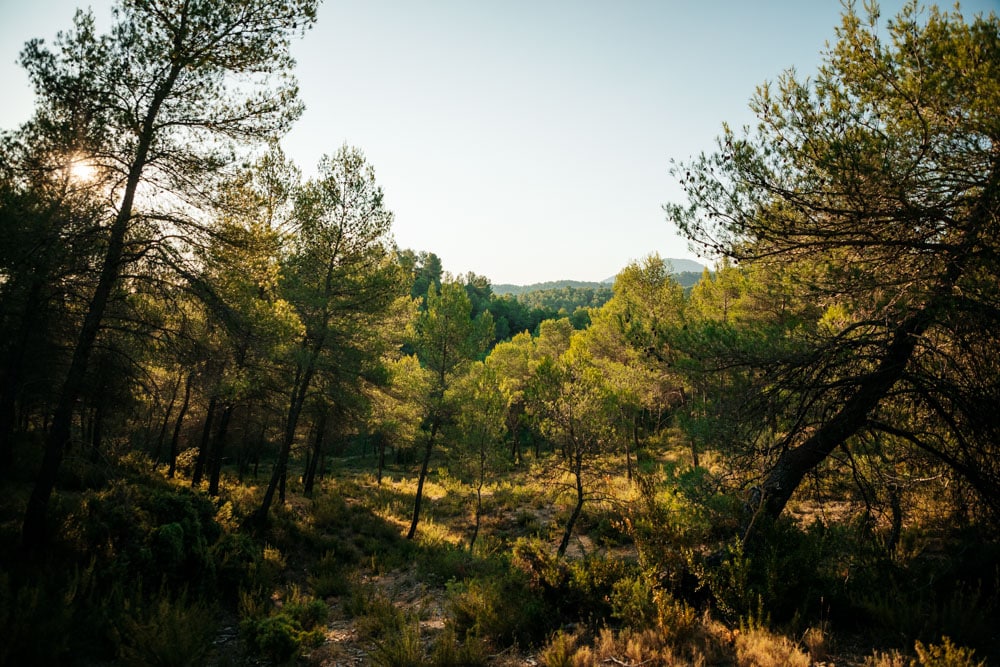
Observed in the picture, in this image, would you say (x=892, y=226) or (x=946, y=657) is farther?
(x=892, y=226)

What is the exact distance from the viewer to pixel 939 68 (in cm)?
496

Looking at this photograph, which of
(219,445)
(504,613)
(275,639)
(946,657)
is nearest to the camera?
(946,657)

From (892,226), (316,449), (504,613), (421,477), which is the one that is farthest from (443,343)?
(892,226)

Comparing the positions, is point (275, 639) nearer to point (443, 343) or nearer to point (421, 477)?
point (421, 477)

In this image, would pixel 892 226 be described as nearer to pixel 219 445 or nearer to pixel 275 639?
pixel 275 639

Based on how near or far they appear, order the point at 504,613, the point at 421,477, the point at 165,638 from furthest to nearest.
A: the point at 421,477, the point at 504,613, the point at 165,638

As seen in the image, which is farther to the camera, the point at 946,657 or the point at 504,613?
the point at 504,613

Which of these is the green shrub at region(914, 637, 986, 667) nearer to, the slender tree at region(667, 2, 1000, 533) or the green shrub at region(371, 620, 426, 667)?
the slender tree at region(667, 2, 1000, 533)

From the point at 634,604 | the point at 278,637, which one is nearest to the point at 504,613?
the point at 634,604

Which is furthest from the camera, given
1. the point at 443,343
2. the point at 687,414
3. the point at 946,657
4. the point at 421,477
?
the point at 443,343

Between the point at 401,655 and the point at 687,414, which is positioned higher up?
the point at 687,414

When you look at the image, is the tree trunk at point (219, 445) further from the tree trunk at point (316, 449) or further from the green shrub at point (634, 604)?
the green shrub at point (634, 604)

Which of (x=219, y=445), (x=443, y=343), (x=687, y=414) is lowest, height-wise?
(x=219, y=445)

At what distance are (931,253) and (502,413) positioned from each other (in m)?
13.2
